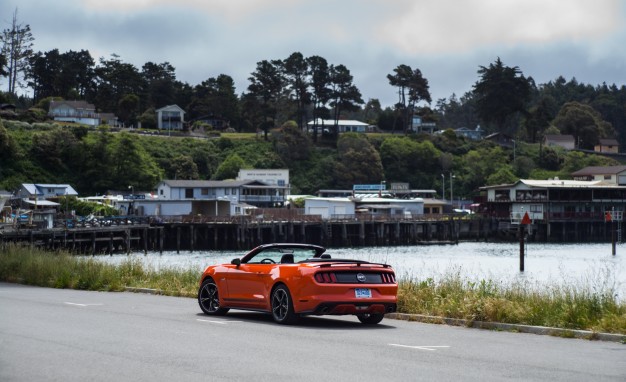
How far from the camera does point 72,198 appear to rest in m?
110

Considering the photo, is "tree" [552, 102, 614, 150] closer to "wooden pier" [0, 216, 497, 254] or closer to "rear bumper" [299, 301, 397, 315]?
"wooden pier" [0, 216, 497, 254]

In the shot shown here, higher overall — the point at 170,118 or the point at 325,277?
the point at 170,118

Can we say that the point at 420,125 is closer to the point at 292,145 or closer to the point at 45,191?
the point at 292,145

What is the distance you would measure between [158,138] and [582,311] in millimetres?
138173

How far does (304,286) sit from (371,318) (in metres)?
2.01

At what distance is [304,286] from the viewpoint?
57.9 feet

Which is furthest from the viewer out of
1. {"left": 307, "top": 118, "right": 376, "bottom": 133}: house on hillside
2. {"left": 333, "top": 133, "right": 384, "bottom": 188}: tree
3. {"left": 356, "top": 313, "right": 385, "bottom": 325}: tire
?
{"left": 307, "top": 118, "right": 376, "bottom": 133}: house on hillside

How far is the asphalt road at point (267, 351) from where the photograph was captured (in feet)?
39.2

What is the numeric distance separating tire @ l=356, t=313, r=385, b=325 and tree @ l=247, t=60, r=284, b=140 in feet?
481

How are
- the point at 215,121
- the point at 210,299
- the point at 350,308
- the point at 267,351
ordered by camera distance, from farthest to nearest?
the point at 215,121 → the point at 210,299 → the point at 350,308 → the point at 267,351

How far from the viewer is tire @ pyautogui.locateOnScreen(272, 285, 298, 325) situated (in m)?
18.0

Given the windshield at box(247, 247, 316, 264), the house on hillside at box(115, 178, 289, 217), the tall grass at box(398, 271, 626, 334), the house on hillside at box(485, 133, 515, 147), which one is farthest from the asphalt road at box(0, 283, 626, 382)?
the house on hillside at box(485, 133, 515, 147)

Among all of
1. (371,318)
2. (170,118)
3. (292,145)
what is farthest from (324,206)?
(371,318)

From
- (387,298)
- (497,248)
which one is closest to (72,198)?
(497,248)
